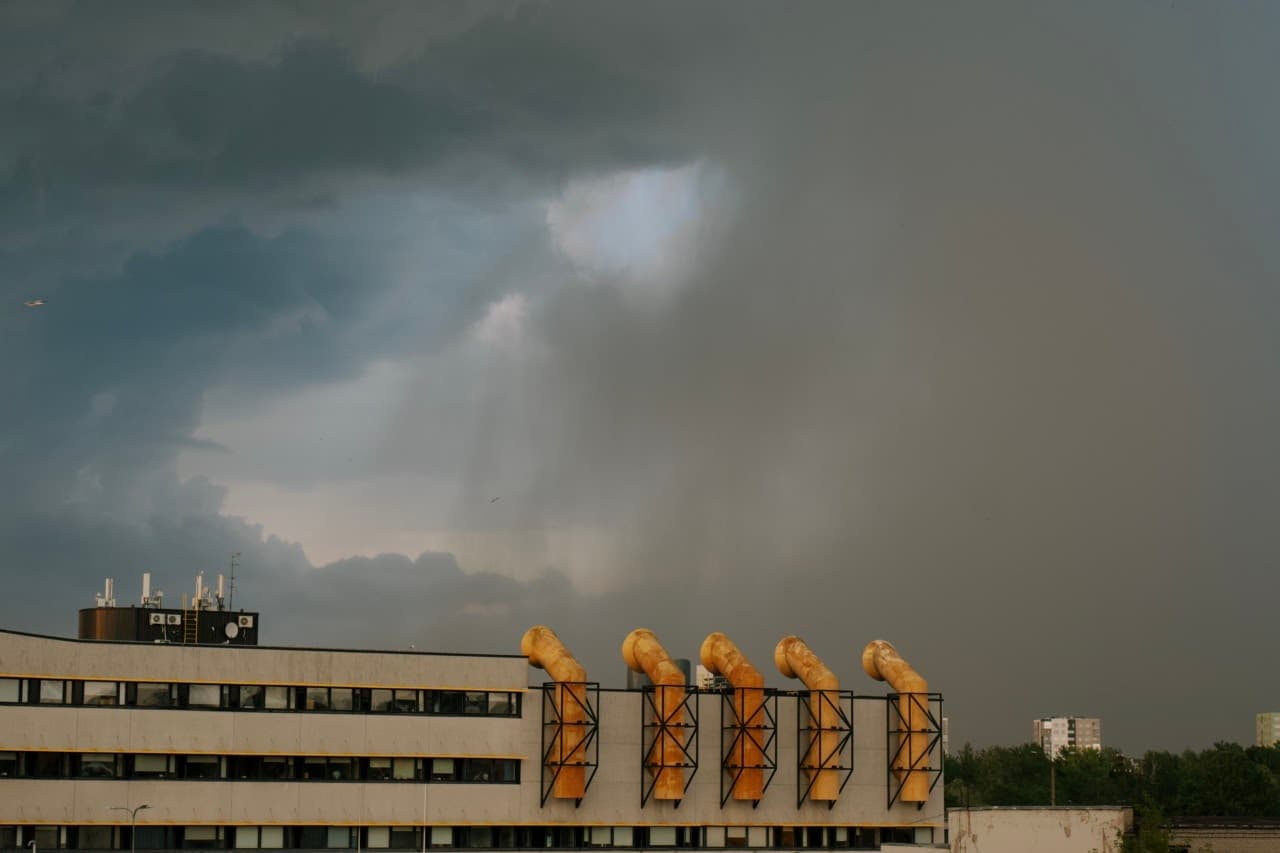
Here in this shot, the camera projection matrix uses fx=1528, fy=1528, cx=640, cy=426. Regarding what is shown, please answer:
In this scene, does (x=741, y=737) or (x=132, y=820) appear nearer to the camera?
(x=132, y=820)

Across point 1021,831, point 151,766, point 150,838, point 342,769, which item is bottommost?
point 1021,831

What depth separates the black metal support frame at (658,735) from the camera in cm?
9512

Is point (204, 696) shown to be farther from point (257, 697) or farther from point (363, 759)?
point (363, 759)

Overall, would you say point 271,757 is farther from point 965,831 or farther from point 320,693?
point 965,831

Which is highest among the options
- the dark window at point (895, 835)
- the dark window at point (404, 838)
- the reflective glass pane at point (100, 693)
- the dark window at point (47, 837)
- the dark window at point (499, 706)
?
the reflective glass pane at point (100, 693)

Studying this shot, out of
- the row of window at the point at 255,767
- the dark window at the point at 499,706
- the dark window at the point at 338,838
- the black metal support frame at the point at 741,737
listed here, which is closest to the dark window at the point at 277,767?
the row of window at the point at 255,767

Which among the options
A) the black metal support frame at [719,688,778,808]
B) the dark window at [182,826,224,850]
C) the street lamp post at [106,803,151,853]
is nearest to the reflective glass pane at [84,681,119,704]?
the street lamp post at [106,803,151,853]

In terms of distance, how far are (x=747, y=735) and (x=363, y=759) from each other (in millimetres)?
24079

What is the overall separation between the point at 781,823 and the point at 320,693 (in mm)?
30993

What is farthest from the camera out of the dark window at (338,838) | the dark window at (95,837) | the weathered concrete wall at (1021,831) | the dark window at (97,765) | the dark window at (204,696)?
the weathered concrete wall at (1021,831)

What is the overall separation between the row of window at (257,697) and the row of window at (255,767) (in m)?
2.86

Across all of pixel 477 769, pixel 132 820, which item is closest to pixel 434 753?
pixel 477 769

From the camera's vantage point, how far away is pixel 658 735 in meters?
95.3

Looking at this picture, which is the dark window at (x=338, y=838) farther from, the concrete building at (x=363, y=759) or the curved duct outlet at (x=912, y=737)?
the curved duct outlet at (x=912, y=737)
